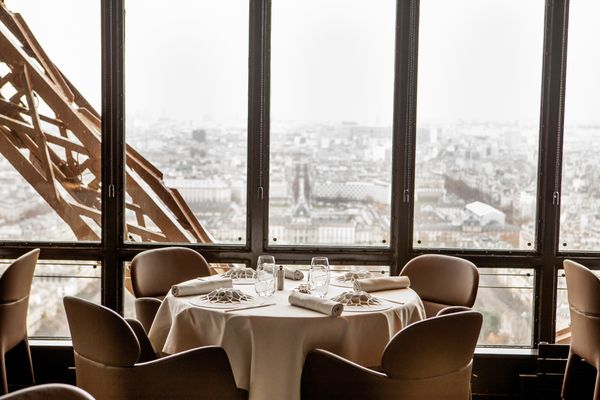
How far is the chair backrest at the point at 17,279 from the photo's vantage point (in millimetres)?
3410

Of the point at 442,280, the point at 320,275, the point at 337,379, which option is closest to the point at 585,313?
the point at 442,280

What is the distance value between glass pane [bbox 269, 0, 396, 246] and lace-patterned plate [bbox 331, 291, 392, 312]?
1425mm

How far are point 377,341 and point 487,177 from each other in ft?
6.32

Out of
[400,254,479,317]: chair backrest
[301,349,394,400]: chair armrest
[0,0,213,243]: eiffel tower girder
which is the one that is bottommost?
[301,349,394,400]: chair armrest

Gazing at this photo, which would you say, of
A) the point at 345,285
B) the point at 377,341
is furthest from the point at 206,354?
the point at 345,285

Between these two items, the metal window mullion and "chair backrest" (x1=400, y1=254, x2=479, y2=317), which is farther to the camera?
the metal window mullion

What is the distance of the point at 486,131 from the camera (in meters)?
4.26

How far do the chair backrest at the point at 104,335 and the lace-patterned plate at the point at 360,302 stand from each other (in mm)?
918

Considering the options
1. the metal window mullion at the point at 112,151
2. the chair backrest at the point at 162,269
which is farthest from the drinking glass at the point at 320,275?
the metal window mullion at the point at 112,151

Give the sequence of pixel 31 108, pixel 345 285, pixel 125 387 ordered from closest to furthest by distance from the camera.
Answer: pixel 125 387 → pixel 345 285 → pixel 31 108

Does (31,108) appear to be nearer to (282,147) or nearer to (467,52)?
(282,147)

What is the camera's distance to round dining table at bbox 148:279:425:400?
2.62 m

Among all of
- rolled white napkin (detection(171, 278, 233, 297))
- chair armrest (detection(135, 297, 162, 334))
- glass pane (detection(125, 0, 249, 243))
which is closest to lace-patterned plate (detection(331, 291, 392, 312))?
rolled white napkin (detection(171, 278, 233, 297))

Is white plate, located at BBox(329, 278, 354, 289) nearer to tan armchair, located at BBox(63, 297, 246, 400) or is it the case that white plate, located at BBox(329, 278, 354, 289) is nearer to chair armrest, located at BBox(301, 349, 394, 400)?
chair armrest, located at BBox(301, 349, 394, 400)
